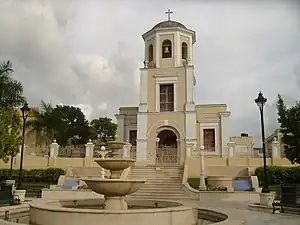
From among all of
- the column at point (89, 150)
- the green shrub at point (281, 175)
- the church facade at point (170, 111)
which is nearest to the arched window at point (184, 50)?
the church facade at point (170, 111)

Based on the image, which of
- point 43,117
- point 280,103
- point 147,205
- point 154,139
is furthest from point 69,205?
point 43,117

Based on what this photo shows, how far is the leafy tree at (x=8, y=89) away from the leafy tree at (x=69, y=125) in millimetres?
14782

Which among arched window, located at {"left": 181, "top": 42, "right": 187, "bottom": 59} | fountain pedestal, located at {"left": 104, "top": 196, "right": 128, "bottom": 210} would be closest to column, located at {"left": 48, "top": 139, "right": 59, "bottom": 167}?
arched window, located at {"left": 181, "top": 42, "right": 187, "bottom": 59}

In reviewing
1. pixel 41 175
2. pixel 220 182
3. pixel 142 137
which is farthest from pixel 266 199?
pixel 142 137

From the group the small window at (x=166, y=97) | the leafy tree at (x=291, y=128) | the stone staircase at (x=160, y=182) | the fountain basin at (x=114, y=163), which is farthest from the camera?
the small window at (x=166, y=97)

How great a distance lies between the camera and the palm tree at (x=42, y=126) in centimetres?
3997

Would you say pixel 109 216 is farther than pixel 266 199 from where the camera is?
No

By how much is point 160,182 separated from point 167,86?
12.2m

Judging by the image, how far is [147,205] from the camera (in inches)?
524

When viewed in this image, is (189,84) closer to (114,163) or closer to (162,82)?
(162,82)

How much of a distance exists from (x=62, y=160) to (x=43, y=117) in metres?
13.5

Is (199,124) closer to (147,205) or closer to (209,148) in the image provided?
(209,148)

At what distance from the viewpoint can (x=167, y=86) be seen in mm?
33156

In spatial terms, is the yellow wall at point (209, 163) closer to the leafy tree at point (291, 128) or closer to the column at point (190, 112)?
the column at point (190, 112)
